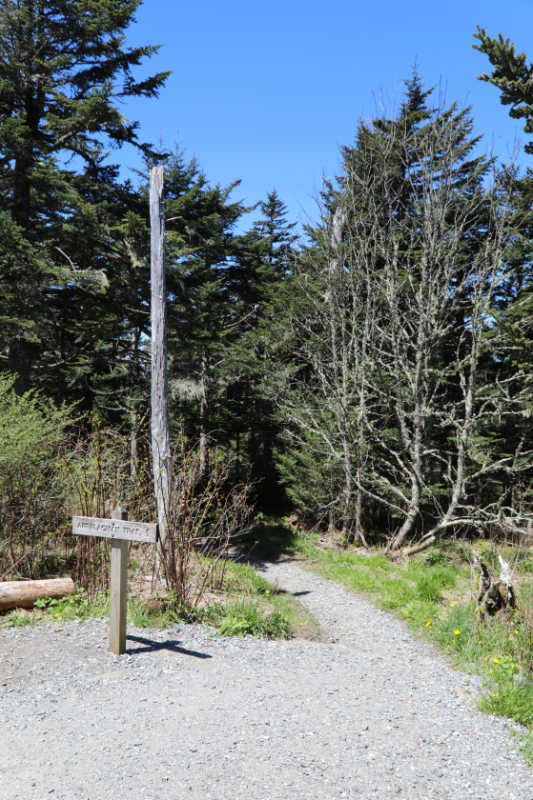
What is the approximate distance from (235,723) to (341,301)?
29.3ft

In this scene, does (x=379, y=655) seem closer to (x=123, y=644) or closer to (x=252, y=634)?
(x=252, y=634)

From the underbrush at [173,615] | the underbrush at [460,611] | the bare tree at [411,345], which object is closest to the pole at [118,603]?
the underbrush at [173,615]

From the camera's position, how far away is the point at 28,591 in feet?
18.5

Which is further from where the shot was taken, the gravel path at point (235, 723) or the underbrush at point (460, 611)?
the underbrush at point (460, 611)

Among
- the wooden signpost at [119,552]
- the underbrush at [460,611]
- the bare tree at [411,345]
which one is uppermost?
the bare tree at [411,345]

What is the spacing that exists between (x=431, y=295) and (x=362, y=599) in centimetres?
544

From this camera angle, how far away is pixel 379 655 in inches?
203

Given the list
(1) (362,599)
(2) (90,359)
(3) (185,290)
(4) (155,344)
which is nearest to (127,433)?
(2) (90,359)

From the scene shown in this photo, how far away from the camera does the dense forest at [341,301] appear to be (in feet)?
32.1

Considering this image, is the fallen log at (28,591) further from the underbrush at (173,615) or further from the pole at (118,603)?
the pole at (118,603)

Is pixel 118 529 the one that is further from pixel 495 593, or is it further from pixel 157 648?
pixel 495 593

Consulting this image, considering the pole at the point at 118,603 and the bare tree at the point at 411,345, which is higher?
the bare tree at the point at 411,345

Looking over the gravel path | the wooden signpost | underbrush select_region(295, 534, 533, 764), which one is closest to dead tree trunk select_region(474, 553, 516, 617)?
underbrush select_region(295, 534, 533, 764)

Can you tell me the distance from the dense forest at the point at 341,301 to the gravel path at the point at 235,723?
412cm
